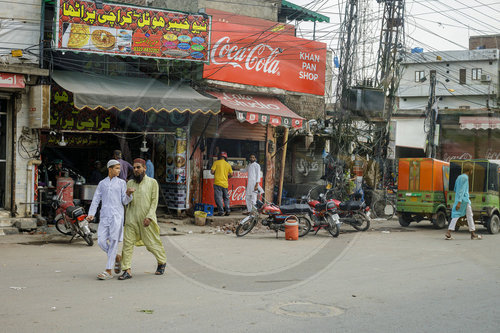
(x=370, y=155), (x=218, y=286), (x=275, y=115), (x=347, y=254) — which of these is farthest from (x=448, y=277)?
(x=370, y=155)

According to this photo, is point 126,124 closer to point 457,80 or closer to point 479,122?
point 479,122

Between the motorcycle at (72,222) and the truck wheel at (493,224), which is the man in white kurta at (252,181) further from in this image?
the truck wheel at (493,224)

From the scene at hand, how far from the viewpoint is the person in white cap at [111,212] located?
825 centimetres

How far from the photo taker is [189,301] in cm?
671

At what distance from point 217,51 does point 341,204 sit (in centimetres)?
596

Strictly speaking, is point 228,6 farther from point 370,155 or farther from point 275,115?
point 370,155

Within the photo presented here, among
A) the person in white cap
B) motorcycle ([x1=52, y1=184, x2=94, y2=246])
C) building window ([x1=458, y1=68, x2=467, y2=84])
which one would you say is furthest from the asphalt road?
building window ([x1=458, y1=68, x2=467, y2=84])

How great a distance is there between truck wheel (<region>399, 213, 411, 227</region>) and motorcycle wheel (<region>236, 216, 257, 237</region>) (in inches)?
240

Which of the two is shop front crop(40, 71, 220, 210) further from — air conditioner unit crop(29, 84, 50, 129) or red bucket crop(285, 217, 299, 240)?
red bucket crop(285, 217, 299, 240)

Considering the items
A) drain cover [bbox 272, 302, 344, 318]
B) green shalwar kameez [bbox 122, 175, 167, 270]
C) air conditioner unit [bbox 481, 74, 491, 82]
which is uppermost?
air conditioner unit [bbox 481, 74, 491, 82]

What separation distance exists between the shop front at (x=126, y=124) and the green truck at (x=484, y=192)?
7831 mm

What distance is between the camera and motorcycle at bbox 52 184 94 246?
37.8 feet

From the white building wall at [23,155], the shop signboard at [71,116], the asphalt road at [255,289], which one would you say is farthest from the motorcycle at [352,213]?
the white building wall at [23,155]

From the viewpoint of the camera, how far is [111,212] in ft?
27.3
